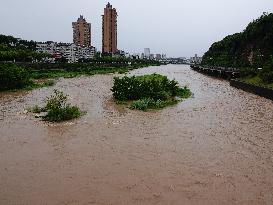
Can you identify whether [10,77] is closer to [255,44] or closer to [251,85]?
[251,85]

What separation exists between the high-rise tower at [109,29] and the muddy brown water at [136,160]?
471 feet

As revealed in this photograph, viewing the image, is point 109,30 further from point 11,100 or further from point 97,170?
point 97,170

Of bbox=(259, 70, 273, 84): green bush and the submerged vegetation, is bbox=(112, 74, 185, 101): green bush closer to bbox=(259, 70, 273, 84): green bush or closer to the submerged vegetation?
the submerged vegetation

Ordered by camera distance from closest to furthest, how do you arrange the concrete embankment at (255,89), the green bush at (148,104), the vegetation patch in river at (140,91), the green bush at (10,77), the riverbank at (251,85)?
the green bush at (148,104) < the vegetation patch in river at (140,91) < the concrete embankment at (255,89) < the riverbank at (251,85) < the green bush at (10,77)

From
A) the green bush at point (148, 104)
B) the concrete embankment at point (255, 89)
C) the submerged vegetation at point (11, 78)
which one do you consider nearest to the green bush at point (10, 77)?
the submerged vegetation at point (11, 78)

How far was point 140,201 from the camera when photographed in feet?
25.3

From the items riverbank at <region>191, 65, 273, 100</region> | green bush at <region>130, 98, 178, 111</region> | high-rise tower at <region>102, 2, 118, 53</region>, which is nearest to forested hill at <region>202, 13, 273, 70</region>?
riverbank at <region>191, 65, 273, 100</region>

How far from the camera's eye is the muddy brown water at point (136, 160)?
26.4ft

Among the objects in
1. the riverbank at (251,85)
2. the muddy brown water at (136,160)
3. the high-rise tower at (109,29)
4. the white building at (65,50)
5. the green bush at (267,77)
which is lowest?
the muddy brown water at (136,160)

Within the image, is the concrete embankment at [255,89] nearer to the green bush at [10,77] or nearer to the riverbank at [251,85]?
the riverbank at [251,85]

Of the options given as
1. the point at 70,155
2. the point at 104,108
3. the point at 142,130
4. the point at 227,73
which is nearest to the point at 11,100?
the point at 104,108

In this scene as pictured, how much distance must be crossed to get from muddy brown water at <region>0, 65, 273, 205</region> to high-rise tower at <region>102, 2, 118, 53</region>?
143663mm

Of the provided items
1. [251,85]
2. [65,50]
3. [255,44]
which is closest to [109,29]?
[65,50]

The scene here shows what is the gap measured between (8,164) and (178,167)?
4605 millimetres
